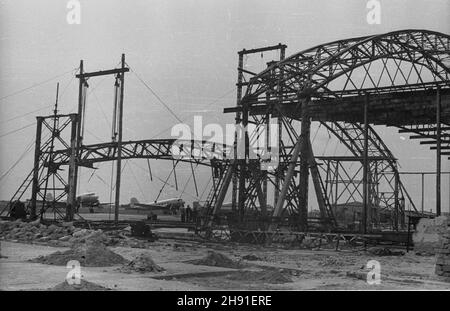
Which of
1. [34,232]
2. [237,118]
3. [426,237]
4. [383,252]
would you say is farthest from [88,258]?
[237,118]

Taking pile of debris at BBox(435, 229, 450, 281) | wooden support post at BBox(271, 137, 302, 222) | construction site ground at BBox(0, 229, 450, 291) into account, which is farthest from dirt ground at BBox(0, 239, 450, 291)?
wooden support post at BBox(271, 137, 302, 222)

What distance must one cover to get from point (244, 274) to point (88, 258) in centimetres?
456

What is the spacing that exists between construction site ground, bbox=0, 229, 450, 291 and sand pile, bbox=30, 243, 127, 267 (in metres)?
0.49

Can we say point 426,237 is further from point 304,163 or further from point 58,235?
point 58,235

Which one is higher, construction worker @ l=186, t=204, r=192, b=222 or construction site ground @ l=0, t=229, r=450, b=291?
construction worker @ l=186, t=204, r=192, b=222

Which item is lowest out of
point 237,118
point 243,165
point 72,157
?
point 243,165

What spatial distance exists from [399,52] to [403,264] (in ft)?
40.4

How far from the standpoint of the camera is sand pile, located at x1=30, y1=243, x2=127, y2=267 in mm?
15435

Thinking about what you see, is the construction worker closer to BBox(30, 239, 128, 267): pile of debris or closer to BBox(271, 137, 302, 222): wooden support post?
BBox(271, 137, 302, 222): wooden support post

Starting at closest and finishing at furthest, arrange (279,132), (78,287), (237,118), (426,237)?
1. (78,287)
2. (426,237)
3. (237,118)
4. (279,132)

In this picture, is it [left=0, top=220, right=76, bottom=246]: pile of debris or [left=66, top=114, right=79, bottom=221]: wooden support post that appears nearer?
[left=0, top=220, right=76, bottom=246]: pile of debris

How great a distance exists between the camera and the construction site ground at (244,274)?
12.3 m

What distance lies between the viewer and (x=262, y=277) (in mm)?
13438
